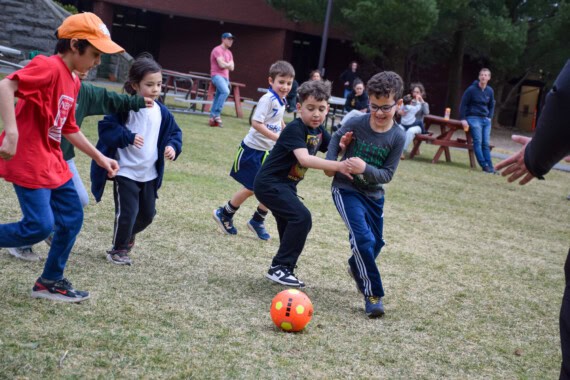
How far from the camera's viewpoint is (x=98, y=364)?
3.60m

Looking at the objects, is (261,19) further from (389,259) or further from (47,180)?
(47,180)

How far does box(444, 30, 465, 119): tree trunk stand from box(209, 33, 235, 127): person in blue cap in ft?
43.1

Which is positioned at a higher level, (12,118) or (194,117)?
(12,118)

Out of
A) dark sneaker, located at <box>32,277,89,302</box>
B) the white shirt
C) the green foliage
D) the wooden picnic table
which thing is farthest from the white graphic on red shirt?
the green foliage

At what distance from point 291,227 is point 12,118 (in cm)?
220

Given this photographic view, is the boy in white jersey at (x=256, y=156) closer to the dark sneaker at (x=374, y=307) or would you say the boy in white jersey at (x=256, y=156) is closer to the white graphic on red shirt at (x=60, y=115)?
the dark sneaker at (x=374, y=307)

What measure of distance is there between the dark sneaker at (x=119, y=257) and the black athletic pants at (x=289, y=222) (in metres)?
1.03

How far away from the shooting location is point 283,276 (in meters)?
5.41

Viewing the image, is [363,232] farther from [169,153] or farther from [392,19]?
[392,19]

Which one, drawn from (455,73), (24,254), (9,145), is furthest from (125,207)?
(455,73)

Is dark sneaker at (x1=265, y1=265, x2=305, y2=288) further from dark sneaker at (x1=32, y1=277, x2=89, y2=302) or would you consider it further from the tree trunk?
the tree trunk

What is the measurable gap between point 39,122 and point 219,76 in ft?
42.2

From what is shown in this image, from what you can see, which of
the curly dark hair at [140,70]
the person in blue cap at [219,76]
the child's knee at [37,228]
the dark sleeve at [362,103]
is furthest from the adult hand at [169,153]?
the dark sleeve at [362,103]

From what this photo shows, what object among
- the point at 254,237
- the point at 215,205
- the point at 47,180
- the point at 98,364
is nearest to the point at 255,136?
the point at 254,237
